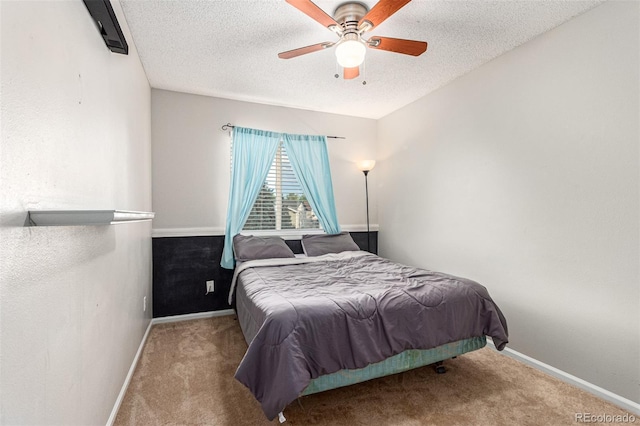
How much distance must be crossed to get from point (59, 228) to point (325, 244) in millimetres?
2821

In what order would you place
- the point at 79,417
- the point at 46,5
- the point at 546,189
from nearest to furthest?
the point at 46,5 → the point at 79,417 → the point at 546,189

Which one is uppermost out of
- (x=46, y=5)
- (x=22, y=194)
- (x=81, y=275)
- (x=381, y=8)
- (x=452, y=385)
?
(x=381, y=8)

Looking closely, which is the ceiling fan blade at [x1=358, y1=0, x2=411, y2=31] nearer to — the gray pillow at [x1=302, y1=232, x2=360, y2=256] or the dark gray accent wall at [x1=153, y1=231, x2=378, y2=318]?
the gray pillow at [x1=302, y1=232, x2=360, y2=256]

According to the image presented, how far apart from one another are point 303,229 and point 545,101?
9.09 feet

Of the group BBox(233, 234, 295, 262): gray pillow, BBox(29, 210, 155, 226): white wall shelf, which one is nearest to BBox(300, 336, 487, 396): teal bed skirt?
BBox(29, 210, 155, 226): white wall shelf

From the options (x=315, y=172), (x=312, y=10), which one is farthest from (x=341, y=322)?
(x=315, y=172)

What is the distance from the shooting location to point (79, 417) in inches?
47.6

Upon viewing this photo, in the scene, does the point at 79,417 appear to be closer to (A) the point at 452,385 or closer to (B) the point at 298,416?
(B) the point at 298,416

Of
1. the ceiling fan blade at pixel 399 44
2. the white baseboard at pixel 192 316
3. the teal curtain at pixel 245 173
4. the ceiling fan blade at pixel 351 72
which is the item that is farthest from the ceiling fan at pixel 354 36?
the white baseboard at pixel 192 316

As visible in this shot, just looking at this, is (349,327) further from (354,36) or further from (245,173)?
(245,173)

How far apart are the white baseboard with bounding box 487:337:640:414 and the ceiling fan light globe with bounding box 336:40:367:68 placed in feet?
8.55

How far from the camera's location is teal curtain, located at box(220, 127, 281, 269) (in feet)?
11.5

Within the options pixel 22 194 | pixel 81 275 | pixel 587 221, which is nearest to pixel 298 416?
pixel 81 275

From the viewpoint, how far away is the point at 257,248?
3314 millimetres
